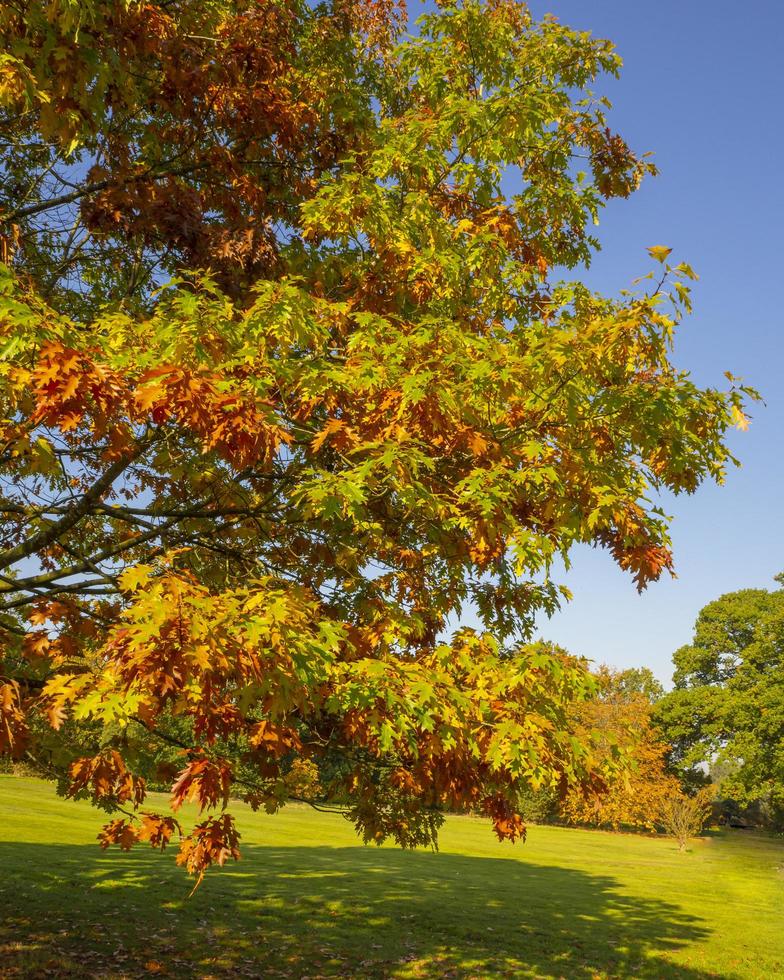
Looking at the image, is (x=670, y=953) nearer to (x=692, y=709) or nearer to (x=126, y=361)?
(x=126, y=361)

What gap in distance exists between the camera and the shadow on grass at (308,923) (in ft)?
37.3

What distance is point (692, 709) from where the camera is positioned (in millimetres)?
55938

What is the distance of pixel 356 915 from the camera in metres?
16.0

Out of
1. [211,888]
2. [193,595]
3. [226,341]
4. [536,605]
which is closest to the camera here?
[193,595]

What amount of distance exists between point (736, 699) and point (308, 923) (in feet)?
156

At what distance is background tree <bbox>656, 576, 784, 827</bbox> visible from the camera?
50812 mm

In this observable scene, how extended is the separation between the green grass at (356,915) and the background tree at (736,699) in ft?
74.0

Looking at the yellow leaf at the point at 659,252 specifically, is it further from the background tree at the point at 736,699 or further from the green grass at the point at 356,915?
the background tree at the point at 736,699

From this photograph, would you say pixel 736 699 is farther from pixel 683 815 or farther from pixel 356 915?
pixel 356 915

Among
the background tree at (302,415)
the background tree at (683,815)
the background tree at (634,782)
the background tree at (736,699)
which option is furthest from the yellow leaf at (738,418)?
the background tree at (736,699)

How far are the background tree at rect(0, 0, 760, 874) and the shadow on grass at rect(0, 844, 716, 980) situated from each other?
4.78m

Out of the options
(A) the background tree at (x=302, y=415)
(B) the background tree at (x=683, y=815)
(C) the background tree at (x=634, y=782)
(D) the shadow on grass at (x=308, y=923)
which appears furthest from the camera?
(C) the background tree at (x=634, y=782)

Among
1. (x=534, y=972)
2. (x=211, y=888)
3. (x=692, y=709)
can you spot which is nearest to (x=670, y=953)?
(x=534, y=972)

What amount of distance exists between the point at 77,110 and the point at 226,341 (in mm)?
1904
